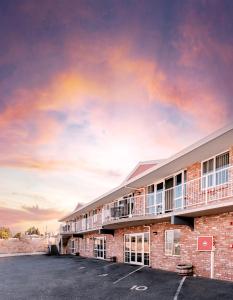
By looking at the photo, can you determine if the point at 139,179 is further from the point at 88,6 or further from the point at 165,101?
the point at 88,6

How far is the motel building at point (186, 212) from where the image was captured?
1475cm

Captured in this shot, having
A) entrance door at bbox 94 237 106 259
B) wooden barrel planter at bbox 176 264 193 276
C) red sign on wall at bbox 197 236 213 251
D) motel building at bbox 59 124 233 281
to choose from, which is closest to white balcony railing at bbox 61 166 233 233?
motel building at bbox 59 124 233 281

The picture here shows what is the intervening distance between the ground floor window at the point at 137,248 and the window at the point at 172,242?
8.56ft

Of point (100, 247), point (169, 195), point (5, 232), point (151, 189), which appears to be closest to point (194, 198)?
point (169, 195)

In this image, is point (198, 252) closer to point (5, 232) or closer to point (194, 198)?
point (194, 198)

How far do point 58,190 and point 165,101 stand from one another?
11034mm

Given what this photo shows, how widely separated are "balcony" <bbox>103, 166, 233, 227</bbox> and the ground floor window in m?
1.60

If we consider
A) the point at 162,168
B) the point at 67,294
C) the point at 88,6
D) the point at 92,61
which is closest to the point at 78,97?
the point at 92,61

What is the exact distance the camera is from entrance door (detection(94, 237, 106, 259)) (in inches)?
1214

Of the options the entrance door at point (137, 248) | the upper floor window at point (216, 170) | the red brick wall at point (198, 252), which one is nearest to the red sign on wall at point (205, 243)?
the red brick wall at point (198, 252)

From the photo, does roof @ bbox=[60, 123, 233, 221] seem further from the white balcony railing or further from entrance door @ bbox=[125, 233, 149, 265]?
entrance door @ bbox=[125, 233, 149, 265]

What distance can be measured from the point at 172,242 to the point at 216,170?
5.16 meters

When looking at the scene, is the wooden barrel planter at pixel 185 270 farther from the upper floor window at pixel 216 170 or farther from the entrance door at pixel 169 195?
the entrance door at pixel 169 195

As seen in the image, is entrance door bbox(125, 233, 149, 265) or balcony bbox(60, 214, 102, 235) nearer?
entrance door bbox(125, 233, 149, 265)
